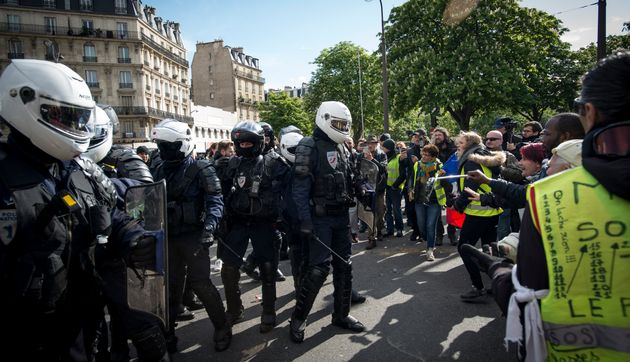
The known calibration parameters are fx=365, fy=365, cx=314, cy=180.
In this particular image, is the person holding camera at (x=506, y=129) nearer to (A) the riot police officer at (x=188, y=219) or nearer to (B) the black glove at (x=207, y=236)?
(A) the riot police officer at (x=188, y=219)

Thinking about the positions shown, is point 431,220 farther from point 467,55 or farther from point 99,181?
point 467,55

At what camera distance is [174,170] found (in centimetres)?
361

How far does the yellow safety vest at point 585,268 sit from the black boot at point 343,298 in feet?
8.21

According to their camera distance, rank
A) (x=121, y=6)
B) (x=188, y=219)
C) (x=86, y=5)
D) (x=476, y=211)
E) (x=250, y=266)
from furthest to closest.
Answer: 1. (x=121, y=6)
2. (x=86, y=5)
3. (x=250, y=266)
4. (x=476, y=211)
5. (x=188, y=219)

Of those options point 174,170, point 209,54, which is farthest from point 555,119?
point 209,54

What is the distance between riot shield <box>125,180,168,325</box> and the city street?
133 centimetres

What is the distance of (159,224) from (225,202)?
157cm

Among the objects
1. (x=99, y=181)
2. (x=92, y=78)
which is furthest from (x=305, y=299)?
(x=92, y=78)

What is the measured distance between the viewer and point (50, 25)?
132 feet

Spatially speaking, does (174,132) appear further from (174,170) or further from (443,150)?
(443,150)

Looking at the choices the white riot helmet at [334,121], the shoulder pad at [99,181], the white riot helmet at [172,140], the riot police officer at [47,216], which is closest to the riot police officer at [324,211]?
the white riot helmet at [334,121]

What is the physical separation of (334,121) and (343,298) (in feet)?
6.07

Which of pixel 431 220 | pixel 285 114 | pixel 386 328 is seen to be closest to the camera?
pixel 386 328

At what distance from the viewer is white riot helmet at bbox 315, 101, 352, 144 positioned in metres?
3.81
